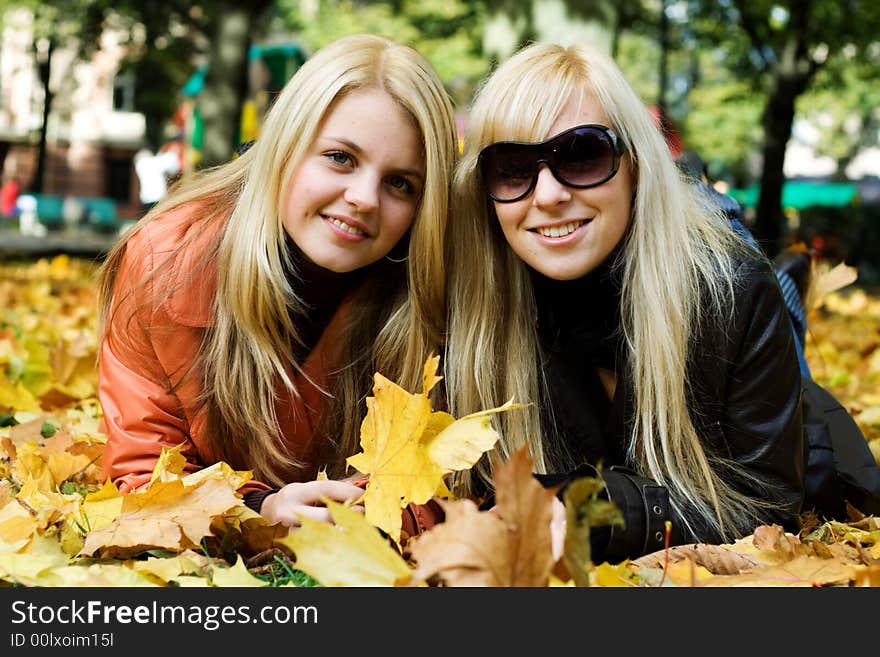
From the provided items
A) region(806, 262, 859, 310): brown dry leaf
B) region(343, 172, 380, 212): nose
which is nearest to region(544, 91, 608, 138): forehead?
region(343, 172, 380, 212): nose

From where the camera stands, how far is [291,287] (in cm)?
248

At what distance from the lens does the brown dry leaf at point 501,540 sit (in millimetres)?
1361

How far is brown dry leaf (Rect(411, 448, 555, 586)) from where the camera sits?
1.36m

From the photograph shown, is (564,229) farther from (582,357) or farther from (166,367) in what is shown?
(166,367)

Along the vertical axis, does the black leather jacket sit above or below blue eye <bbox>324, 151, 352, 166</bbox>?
below

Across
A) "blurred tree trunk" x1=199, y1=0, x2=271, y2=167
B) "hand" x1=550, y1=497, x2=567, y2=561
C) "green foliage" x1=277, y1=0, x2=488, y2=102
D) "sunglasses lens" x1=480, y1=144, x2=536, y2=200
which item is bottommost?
"hand" x1=550, y1=497, x2=567, y2=561

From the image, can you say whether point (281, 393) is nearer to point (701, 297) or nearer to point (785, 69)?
point (701, 297)

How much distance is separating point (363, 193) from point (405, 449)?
65 centimetres

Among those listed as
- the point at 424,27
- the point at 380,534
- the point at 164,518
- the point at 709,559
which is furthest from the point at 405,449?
the point at 424,27

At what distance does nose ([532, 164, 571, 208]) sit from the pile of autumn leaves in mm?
474

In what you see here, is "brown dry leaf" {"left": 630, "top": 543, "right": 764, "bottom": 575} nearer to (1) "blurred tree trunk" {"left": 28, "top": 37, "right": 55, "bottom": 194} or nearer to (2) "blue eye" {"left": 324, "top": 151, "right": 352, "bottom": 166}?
(2) "blue eye" {"left": 324, "top": 151, "right": 352, "bottom": 166}

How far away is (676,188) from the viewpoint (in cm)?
229
